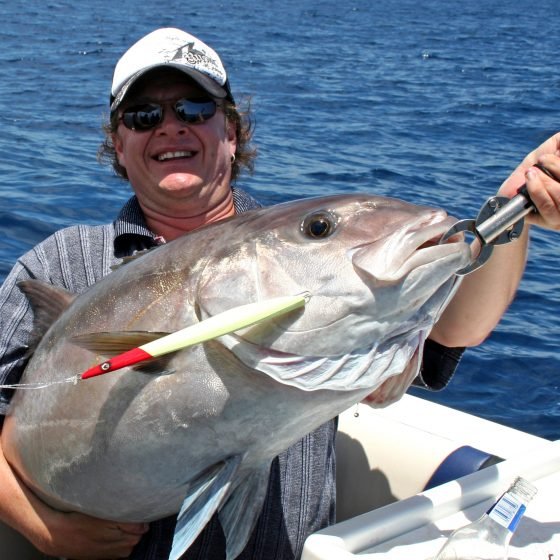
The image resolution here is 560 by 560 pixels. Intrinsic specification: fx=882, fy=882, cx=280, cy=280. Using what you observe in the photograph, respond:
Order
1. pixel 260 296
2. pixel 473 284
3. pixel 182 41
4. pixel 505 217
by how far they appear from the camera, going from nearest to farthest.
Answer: pixel 260 296
pixel 505 217
pixel 473 284
pixel 182 41

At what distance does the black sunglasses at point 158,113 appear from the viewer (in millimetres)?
2961

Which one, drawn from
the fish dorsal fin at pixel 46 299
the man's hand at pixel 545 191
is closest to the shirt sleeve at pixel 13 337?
the fish dorsal fin at pixel 46 299

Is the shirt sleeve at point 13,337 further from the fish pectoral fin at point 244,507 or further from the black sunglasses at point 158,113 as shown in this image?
the fish pectoral fin at point 244,507

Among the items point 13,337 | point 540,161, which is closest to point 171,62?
point 13,337

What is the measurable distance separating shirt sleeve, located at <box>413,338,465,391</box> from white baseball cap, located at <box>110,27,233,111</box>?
113 centimetres

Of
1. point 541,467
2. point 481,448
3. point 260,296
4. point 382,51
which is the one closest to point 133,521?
point 260,296

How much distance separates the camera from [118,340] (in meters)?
2.00

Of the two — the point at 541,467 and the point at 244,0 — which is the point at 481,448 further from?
the point at 244,0

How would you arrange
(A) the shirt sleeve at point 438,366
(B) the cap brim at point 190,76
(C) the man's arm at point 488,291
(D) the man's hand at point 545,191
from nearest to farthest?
(D) the man's hand at point 545,191 → (C) the man's arm at point 488,291 → (A) the shirt sleeve at point 438,366 → (B) the cap brim at point 190,76

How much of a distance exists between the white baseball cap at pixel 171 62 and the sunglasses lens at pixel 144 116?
6 cm

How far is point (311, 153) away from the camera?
41.0 feet

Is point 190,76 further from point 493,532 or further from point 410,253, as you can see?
point 493,532

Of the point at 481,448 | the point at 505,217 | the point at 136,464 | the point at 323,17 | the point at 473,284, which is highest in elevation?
the point at 323,17

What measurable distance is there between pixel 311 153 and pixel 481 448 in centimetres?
940
